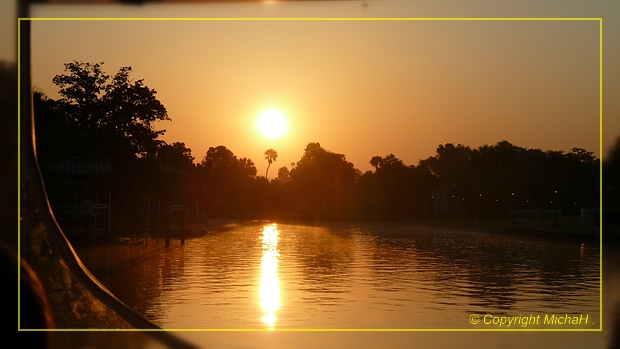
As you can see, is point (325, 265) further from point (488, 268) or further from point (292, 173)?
point (292, 173)

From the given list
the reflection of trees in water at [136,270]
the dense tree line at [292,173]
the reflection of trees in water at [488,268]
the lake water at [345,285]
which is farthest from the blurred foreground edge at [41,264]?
the dense tree line at [292,173]

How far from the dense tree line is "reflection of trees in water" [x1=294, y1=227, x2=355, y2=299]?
661 centimetres

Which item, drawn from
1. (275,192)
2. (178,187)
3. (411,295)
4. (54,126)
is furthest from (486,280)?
(275,192)

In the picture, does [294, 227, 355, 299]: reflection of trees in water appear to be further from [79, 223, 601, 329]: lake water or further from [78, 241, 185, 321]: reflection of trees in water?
[78, 241, 185, 321]: reflection of trees in water

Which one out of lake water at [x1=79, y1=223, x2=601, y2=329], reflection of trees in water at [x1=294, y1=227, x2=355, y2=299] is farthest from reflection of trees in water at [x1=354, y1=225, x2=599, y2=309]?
reflection of trees in water at [x1=294, y1=227, x2=355, y2=299]

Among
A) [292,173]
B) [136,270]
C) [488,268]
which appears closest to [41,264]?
[136,270]

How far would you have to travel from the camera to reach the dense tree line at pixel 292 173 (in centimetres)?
2472

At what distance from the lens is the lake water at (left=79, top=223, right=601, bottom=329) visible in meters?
9.23

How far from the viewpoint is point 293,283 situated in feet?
43.2

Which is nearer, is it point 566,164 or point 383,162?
point 566,164

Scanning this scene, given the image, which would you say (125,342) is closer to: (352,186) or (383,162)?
(383,162)

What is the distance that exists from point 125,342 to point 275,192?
2421 inches

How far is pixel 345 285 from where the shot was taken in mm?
12844

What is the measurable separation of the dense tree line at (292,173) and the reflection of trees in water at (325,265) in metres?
6.61
